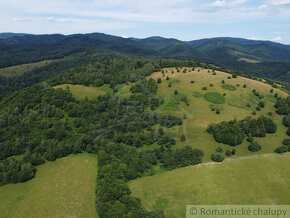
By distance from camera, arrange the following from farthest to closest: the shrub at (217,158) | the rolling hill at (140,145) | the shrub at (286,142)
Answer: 1. the shrub at (286,142)
2. the shrub at (217,158)
3. the rolling hill at (140,145)

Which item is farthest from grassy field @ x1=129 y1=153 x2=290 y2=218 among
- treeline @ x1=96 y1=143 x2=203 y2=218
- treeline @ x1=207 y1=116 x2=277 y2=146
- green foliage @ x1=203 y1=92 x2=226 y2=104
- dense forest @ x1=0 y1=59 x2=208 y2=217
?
green foliage @ x1=203 y1=92 x2=226 y2=104

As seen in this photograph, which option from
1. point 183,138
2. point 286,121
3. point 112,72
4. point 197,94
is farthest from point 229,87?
point 112,72

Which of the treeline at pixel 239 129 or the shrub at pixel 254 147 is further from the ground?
the treeline at pixel 239 129

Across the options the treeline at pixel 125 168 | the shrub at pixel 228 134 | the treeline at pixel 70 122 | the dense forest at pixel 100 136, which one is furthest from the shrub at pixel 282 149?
the treeline at pixel 70 122

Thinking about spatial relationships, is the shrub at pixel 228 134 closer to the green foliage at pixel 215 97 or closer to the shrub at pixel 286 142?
the shrub at pixel 286 142

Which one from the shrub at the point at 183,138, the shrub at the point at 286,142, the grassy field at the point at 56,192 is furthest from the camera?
the shrub at the point at 183,138

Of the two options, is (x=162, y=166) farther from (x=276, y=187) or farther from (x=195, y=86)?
(x=195, y=86)

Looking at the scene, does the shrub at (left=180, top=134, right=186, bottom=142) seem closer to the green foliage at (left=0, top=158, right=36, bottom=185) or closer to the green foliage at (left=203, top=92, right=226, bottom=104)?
the green foliage at (left=203, top=92, right=226, bottom=104)
